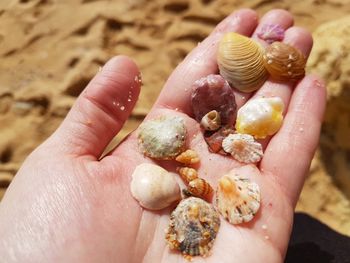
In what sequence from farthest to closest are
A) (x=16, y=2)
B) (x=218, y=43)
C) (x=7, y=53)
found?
(x=16, y=2) < (x=7, y=53) < (x=218, y=43)

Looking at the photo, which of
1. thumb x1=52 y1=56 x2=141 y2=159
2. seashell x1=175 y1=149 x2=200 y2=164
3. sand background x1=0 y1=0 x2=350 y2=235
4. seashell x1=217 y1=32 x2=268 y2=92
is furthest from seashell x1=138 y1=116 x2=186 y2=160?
sand background x1=0 y1=0 x2=350 y2=235

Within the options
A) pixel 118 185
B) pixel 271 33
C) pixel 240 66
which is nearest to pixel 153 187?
pixel 118 185

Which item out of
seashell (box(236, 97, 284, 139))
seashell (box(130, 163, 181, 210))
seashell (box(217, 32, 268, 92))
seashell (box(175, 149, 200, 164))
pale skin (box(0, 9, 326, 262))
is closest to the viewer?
pale skin (box(0, 9, 326, 262))

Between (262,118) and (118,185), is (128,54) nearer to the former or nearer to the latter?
(262,118)

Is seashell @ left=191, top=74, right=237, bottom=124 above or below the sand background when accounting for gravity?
above

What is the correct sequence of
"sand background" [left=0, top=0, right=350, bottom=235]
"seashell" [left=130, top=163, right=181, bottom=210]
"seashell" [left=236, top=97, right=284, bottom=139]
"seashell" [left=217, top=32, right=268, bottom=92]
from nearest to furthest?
"seashell" [left=130, top=163, right=181, bottom=210]
"seashell" [left=236, top=97, right=284, bottom=139]
"seashell" [left=217, top=32, right=268, bottom=92]
"sand background" [left=0, top=0, right=350, bottom=235]

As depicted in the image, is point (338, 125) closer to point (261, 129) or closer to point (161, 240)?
point (261, 129)

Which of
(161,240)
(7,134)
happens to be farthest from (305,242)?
(7,134)

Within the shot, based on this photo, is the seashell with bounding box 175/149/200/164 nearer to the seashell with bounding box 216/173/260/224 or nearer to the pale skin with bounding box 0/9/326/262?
the pale skin with bounding box 0/9/326/262
